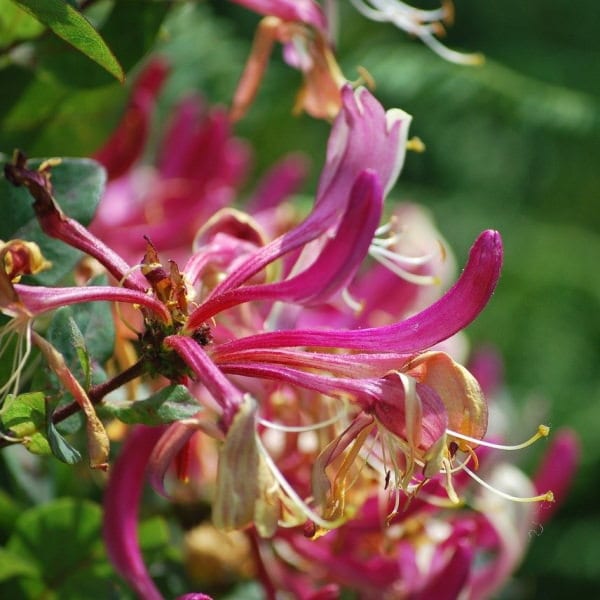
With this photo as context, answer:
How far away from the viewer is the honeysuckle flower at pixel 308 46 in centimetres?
58

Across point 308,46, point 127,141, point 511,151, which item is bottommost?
point 511,151

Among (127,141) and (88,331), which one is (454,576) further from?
(127,141)

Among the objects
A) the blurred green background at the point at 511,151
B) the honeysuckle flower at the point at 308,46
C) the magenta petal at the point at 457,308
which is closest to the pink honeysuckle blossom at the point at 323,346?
the magenta petal at the point at 457,308

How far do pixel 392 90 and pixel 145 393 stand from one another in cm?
81

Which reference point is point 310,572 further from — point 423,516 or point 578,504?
point 578,504

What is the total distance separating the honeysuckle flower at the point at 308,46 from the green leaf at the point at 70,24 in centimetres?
15

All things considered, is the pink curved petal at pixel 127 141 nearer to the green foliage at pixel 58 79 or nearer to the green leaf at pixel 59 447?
the green foliage at pixel 58 79

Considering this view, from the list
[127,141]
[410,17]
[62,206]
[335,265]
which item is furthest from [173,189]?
[335,265]

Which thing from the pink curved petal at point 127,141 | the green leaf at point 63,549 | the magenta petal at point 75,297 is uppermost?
the magenta petal at point 75,297

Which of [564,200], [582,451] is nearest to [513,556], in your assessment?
[582,451]

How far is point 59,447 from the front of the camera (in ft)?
1.32

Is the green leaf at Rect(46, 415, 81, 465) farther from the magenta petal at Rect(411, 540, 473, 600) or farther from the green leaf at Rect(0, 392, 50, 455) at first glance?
the magenta petal at Rect(411, 540, 473, 600)

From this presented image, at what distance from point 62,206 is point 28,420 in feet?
0.38

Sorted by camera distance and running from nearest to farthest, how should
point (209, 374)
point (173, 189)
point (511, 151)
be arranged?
point (209, 374), point (173, 189), point (511, 151)
